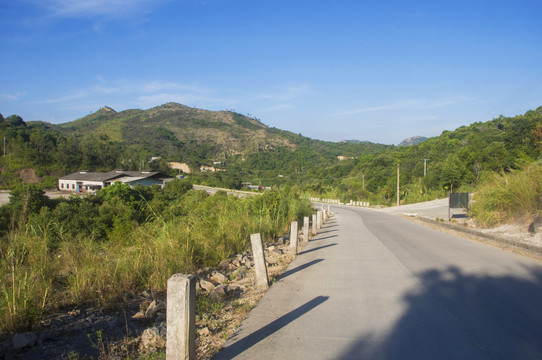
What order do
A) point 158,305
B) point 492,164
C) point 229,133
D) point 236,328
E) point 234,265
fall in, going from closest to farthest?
1. point 236,328
2. point 158,305
3. point 234,265
4. point 492,164
5. point 229,133

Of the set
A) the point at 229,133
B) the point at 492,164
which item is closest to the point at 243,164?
the point at 229,133

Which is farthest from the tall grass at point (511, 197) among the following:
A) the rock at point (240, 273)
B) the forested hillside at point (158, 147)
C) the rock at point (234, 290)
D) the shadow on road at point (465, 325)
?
the forested hillside at point (158, 147)

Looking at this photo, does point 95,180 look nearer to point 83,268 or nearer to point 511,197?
point 83,268

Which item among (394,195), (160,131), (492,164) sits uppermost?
(160,131)

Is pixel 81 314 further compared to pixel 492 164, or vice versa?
pixel 492 164

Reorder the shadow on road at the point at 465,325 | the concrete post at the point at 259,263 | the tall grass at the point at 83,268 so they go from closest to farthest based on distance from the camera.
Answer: the shadow on road at the point at 465,325
the tall grass at the point at 83,268
the concrete post at the point at 259,263

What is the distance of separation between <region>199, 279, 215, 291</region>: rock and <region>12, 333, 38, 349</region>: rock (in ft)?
9.63

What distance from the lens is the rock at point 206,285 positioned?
6400 millimetres

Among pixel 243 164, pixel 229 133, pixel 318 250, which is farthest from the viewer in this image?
pixel 229 133

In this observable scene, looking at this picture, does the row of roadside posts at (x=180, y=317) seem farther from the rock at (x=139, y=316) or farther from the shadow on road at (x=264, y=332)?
the rock at (x=139, y=316)

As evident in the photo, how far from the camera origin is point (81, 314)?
4719 mm

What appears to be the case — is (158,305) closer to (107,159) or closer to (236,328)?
(236,328)

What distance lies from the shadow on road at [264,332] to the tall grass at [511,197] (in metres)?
10.5

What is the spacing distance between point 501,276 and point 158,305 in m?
6.57
